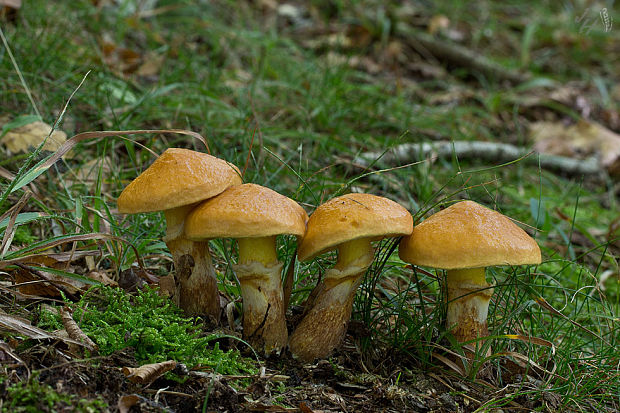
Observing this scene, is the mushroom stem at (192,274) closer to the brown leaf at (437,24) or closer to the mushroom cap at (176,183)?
the mushroom cap at (176,183)

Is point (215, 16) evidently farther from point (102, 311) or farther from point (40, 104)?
point (102, 311)

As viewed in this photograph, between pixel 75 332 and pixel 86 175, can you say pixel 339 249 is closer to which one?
pixel 75 332

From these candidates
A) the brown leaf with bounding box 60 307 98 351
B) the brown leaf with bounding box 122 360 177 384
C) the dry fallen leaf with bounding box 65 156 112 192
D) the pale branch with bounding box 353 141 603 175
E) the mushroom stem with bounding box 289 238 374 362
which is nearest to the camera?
the brown leaf with bounding box 122 360 177 384

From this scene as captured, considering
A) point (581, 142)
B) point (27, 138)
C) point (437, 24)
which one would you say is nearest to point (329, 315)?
point (27, 138)

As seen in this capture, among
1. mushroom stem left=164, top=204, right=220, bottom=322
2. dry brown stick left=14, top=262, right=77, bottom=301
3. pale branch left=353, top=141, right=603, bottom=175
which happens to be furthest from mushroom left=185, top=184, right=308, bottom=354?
pale branch left=353, top=141, right=603, bottom=175

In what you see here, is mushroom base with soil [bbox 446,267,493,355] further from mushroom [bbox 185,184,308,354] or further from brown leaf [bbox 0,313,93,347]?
brown leaf [bbox 0,313,93,347]

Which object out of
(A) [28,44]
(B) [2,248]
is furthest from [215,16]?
(B) [2,248]

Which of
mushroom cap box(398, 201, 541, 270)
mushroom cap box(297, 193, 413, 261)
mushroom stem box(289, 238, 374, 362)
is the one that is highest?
mushroom cap box(297, 193, 413, 261)
